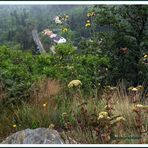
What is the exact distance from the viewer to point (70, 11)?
26.4 ft

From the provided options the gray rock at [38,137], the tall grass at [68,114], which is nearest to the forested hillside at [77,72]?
the tall grass at [68,114]

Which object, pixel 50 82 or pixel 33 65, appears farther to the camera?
pixel 33 65

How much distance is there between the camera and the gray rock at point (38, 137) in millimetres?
5211

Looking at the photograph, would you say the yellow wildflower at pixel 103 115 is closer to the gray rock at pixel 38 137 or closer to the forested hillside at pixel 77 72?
the forested hillside at pixel 77 72

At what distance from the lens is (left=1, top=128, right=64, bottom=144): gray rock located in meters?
5.21

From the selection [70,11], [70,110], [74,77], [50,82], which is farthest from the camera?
[70,11]

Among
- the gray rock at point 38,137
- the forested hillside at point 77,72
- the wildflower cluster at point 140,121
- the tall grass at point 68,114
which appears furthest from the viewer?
the forested hillside at point 77,72

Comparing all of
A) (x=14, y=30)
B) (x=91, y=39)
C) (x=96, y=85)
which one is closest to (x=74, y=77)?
(x=96, y=85)

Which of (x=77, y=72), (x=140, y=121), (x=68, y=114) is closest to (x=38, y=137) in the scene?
(x=68, y=114)

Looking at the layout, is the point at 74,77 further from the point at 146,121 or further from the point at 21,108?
the point at 146,121

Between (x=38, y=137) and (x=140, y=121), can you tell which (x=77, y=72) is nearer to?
(x=140, y=121)

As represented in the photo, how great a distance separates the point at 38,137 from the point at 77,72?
2205 millimetres

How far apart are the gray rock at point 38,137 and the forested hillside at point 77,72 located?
371 millimetres

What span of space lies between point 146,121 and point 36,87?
1.49m
